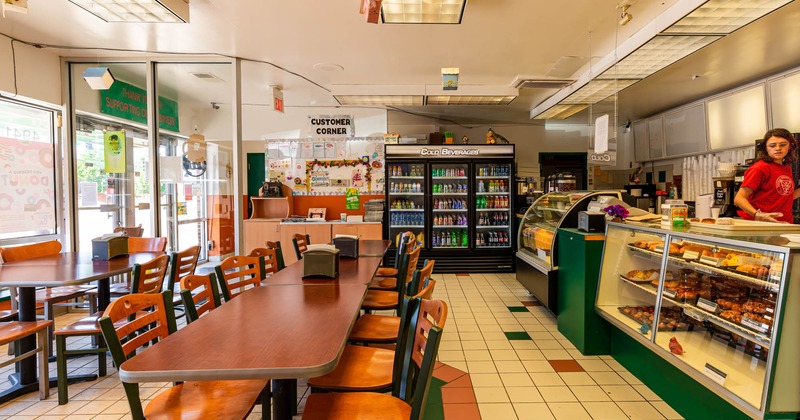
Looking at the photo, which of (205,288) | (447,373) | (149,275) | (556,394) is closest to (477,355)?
(447,373)

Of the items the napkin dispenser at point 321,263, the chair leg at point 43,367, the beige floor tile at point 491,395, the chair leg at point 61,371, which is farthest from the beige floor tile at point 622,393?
the chair leg at point 43,367

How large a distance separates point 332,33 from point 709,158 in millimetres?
6500

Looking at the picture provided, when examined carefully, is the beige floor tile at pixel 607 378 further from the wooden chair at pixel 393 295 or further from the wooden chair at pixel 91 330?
the wooden chair at pixel 91 330

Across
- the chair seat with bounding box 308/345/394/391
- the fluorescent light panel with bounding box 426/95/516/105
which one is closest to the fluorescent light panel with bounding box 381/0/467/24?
the fluorescent light panel with bounding box 426/95/516/105

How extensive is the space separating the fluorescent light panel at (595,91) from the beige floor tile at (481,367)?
392 centimetres

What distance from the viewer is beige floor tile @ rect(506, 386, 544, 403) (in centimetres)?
267

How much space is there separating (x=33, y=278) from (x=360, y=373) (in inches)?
94.9

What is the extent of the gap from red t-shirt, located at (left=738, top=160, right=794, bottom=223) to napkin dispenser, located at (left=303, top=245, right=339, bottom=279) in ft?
11.8

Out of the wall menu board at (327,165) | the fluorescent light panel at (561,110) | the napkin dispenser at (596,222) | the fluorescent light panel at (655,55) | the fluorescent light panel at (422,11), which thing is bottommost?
the napkin dispenser at (596,222)

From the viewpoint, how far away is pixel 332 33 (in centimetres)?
430

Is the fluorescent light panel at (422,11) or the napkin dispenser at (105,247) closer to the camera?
the napkin dispenser at (105,247)

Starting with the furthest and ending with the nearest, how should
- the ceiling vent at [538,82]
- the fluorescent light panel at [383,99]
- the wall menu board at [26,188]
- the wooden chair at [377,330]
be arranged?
the fluorescent light panel at [383,99] → the ceiling vent at [538,82] → the wall menu board at [26,188] → the wooden chair at [377,330]

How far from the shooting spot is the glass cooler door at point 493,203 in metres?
7.07

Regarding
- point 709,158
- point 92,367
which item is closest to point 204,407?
point 92,367
